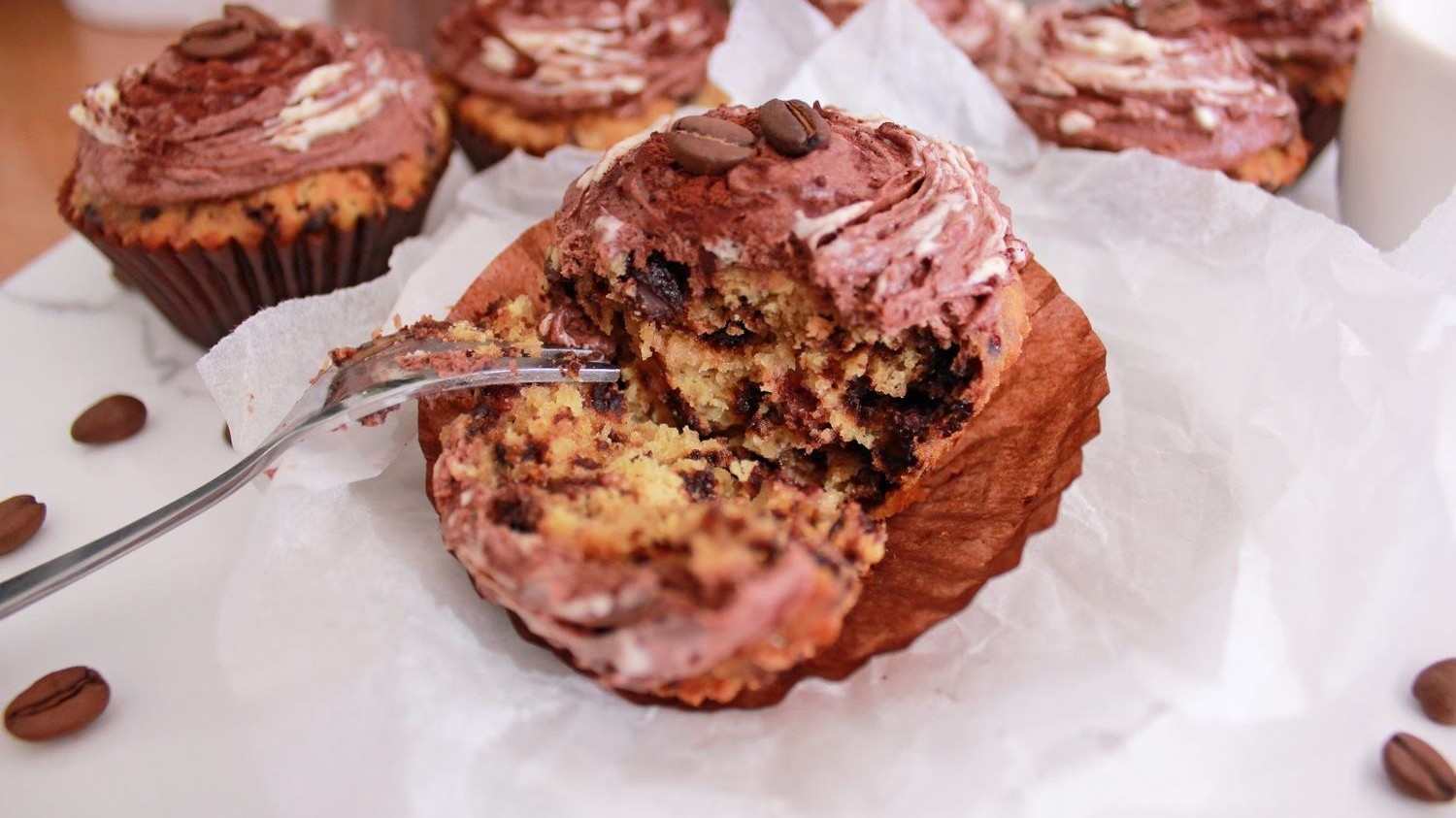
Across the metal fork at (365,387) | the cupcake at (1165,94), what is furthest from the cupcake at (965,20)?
the metal fork at (365,387)

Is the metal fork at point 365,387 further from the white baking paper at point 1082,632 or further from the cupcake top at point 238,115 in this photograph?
the cupcake top at point 238,115

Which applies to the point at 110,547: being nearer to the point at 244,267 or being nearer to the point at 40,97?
the point at 244,267

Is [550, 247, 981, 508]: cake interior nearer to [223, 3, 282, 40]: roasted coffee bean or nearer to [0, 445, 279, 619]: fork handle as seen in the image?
[0, 445, 279, 619]: fork handle

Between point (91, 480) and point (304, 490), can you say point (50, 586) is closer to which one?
point (304, 490)

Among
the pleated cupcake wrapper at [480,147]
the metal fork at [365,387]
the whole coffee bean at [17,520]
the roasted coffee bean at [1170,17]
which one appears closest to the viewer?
the metal fork at [365,387]

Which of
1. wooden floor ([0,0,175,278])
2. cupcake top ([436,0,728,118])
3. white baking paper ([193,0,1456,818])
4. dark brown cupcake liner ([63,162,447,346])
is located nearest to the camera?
white baking paper ([193,0,1456,818])

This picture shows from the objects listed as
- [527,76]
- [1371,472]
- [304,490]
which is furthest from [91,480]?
[1371,472]

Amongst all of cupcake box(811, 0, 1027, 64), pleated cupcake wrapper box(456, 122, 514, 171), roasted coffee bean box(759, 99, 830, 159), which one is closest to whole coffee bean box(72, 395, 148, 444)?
pleated cupcake wrapper box(456, 122, 514, 171)
